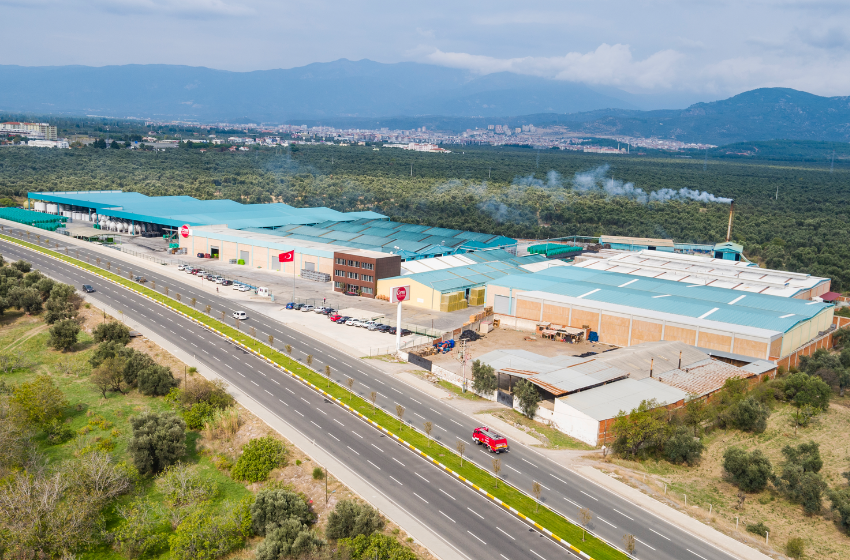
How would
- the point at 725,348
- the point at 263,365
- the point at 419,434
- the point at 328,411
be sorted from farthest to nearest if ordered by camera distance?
the point at 725,348 → the point at 263,365 → the point at 328,411 → the point at 419,434

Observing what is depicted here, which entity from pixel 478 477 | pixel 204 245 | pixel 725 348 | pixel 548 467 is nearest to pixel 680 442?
pixel 548 467

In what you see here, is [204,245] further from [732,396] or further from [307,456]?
[732,396]

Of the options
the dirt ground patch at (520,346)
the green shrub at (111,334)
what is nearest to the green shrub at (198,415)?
the green shrub at (111,334)

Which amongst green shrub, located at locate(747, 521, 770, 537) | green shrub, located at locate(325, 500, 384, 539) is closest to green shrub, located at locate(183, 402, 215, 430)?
green shrub, located at locate(325, 500, 384, 539)

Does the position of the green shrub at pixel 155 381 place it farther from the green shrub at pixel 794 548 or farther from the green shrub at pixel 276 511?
the green shrub at pixel 794 548

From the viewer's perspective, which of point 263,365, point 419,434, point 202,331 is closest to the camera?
point 419,434

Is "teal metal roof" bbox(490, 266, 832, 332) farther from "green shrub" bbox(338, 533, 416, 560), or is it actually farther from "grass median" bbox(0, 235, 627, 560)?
"green shrub" bbox(338, 533, 416, 560)

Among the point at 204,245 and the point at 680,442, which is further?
the point at 204,245
